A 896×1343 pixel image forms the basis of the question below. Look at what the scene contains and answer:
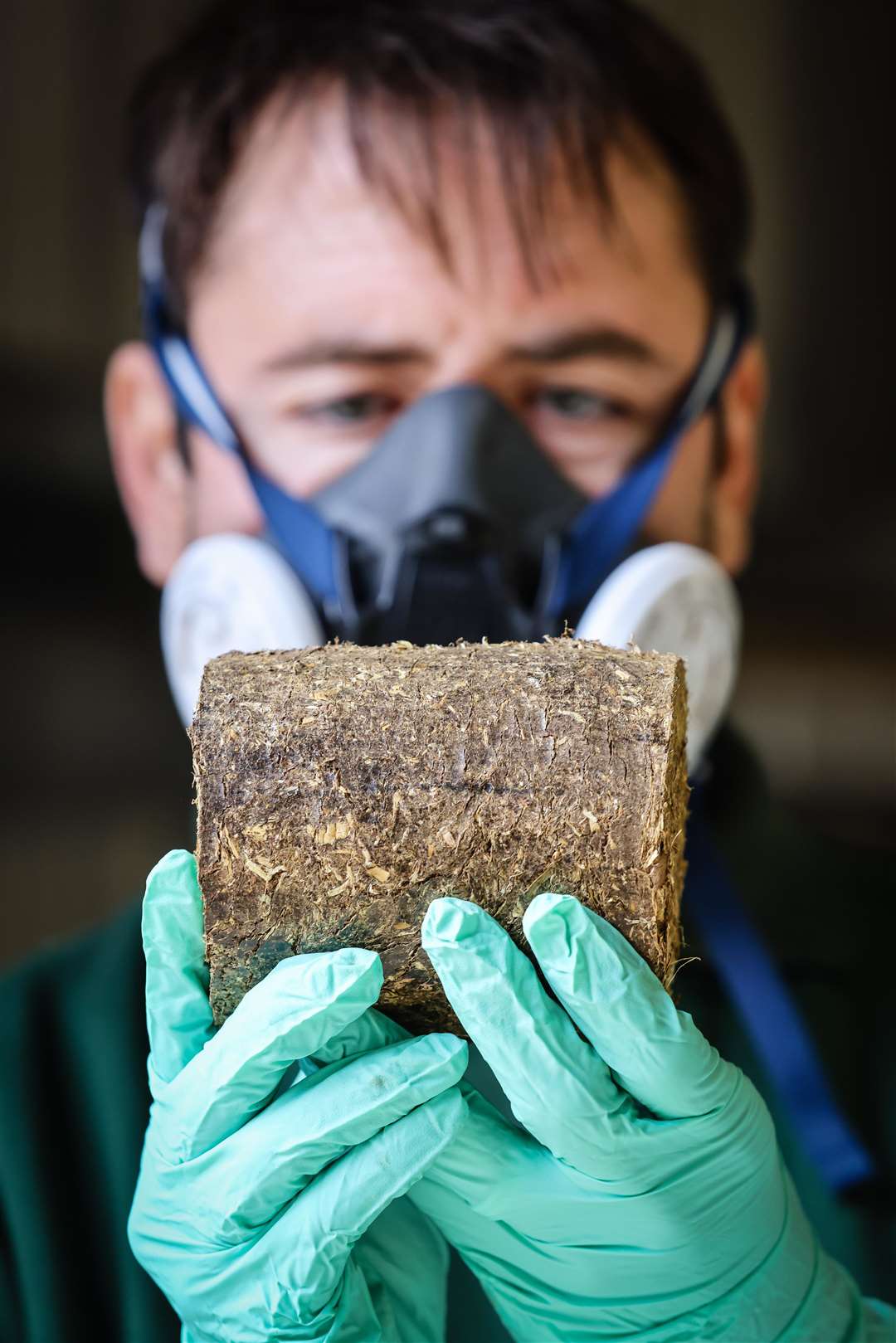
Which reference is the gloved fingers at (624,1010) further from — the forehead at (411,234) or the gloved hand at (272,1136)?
the forehead at (411,234)

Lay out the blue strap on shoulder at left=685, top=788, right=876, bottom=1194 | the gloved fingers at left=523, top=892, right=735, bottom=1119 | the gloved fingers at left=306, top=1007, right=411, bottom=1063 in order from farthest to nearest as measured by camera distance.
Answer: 1. the blue strap on shoulder at left=685, top=788, right=876, bottom=1194
2. the gloved fingers at left=306, top=1007, right=411, bottom=1063
3. the gloved fingers at left=523, top=892, right=735, bottom=1119

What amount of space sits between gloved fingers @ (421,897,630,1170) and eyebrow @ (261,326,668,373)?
1024 mm

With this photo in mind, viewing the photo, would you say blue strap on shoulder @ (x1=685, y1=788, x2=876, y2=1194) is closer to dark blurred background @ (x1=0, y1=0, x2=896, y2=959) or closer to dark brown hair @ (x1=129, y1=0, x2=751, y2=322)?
dark blurred background @ (x1=0, y1=0, x2=896, y2=959)

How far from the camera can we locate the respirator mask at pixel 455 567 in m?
1.54

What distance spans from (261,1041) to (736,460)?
53.0 inches

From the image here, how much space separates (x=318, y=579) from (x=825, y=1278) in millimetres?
1037

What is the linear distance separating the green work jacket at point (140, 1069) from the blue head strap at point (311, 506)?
428mm

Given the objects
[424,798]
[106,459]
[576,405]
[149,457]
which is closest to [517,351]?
[576,405]

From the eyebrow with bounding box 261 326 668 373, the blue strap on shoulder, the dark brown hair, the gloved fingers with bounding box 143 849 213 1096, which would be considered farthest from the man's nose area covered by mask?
the gloved fingers with bounding box 143 849 213 1096

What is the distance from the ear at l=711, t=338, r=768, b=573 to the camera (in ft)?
6.40

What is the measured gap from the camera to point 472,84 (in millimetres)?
1767

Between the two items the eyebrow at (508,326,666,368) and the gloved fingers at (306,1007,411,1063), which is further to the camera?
the eyebrow at (508,326,666,368)

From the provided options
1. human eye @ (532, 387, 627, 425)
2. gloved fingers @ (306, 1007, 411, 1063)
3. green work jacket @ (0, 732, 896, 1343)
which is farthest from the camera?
human eye @ (532, 387, 627, 425)

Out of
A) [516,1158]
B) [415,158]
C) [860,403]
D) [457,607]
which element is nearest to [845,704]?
[860,403]
